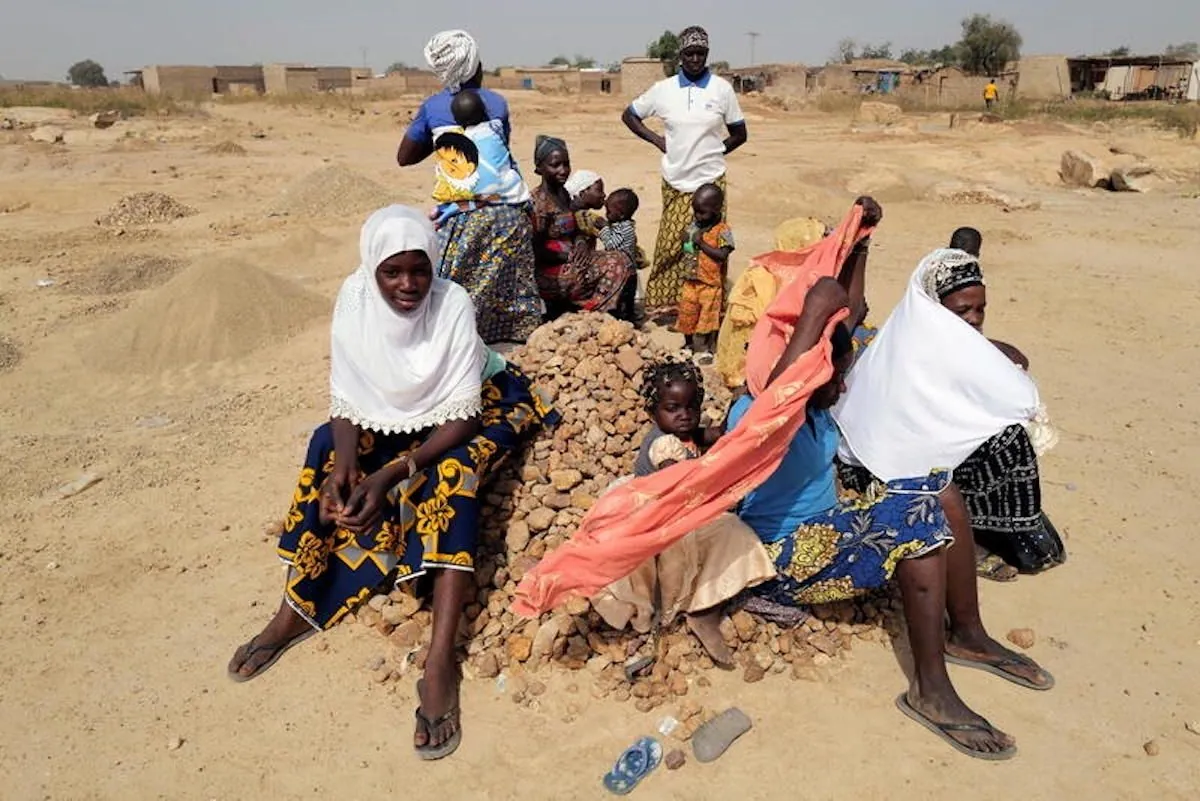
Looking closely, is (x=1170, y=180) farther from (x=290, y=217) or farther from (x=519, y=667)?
(x=519, y=667)

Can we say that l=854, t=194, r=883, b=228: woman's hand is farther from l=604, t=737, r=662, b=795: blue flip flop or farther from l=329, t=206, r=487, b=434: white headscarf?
l=604, t=737, r=662, b=795: blue flip flop

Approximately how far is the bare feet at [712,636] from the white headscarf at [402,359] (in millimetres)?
1079

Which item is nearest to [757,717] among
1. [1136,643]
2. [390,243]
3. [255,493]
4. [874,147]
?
[1136,643]

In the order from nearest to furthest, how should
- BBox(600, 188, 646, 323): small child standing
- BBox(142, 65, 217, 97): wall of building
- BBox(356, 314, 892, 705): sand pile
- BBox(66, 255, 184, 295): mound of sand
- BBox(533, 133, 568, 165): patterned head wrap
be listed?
BBox(356, 314, 892, 705): sand pile < BBox(533, 133, 568, 165): patterned head wrap < BBox(600, 188, 646, 323): small child standing < BBox(66, 255, 184, 295): mound of sand < BBox(142, 65, 217, 97): wall of building

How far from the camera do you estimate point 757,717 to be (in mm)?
2711

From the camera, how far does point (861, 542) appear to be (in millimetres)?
2621

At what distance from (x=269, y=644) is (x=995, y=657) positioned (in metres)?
2.55

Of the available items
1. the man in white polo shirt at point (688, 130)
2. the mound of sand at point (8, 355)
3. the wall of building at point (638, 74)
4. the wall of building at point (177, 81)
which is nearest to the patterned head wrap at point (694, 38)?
the man in white polo shirt at point (688, 130)

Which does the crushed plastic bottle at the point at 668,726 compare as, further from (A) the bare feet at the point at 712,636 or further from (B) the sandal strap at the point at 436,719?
(B) the sandal strap at the point at 436,719

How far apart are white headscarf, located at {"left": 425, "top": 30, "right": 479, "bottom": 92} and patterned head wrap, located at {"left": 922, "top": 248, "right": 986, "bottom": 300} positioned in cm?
278

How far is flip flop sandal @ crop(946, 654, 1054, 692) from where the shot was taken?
2781 mm

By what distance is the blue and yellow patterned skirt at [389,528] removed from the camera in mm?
2875

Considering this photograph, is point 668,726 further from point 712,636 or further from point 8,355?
point 8,355

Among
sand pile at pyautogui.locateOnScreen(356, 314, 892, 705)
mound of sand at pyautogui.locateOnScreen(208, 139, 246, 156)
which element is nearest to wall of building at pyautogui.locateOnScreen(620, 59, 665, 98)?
mound of sand at pyautogui.locateOnScreen(208, 139, 246, 156)
